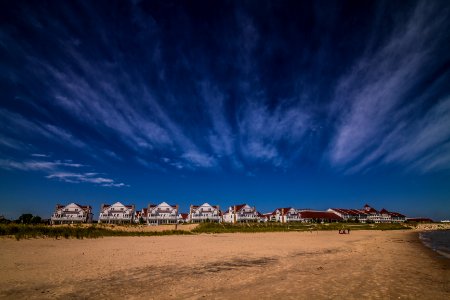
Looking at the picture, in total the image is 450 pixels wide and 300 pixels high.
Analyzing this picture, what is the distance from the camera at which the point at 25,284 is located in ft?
29.7

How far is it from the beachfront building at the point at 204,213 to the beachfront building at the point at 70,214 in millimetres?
41995

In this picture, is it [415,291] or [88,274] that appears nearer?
[415,291]

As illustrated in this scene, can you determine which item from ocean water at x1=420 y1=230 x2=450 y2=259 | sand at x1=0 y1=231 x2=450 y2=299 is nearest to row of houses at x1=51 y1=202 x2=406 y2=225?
ocean water at x1=420 y1=230 x2=450 y2=259

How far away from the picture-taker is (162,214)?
100 metres

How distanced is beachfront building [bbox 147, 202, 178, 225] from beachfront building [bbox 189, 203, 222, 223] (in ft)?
22.0

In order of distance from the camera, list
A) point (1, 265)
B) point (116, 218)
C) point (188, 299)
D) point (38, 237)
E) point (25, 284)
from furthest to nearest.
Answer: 1. point (116, 218)
2. point (38, 237)
3. point (1, 265)
4. point (25, 284)
5. point (188, 299)

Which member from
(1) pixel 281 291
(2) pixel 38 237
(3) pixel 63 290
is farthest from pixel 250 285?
(2) pixel 38 237

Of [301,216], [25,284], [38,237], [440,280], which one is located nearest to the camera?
[25,284]

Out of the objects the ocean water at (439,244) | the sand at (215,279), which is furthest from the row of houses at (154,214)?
the sand at (215,279)

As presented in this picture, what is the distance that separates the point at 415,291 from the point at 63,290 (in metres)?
12.0

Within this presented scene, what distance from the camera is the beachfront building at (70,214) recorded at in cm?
9619

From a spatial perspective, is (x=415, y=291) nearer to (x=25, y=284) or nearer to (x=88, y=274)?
(x=88, y=274)

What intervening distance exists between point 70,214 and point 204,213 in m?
51.7

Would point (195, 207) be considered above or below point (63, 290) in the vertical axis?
above
